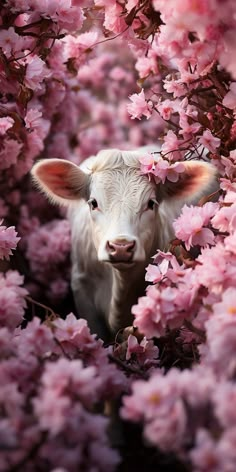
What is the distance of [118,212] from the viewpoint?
2.10 m

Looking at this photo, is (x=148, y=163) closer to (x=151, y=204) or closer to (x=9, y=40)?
(x=151, y=204)

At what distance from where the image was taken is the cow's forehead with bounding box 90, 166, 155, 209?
7.02 feet

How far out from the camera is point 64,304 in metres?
3.17

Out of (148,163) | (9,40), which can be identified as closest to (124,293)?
(148,163)

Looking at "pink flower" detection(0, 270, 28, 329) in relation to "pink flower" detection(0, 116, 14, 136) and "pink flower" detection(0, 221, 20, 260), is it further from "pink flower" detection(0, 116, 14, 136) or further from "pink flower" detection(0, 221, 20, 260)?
"pink flower" detection(0, 116, 14, 136)

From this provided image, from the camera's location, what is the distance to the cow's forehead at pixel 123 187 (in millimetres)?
2141

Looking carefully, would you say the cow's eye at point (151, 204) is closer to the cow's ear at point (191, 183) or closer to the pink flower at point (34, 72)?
the cow's ear at point (191, 183)

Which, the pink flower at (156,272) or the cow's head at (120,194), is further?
the cow's head at (120,194)

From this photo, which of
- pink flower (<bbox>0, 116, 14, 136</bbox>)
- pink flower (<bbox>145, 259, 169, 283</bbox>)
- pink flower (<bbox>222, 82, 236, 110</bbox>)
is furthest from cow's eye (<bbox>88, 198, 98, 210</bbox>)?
pink flower (<bbox>222, 82, 236, 110</bbox>)

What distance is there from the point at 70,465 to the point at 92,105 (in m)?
2.74

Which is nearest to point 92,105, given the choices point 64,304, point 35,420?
point 64,304

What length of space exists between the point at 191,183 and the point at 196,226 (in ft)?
1.41

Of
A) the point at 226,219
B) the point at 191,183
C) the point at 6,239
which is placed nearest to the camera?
the point at 226,219

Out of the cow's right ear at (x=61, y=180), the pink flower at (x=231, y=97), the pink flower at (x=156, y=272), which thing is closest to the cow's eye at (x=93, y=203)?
the cow's right ear at (x=61, y=180)
